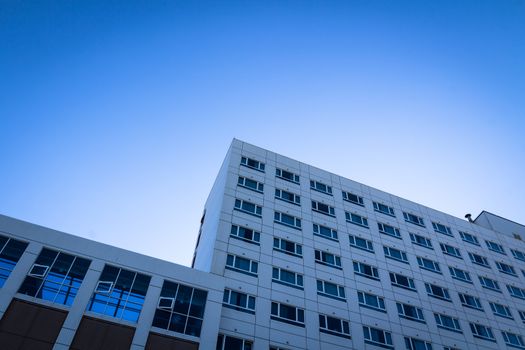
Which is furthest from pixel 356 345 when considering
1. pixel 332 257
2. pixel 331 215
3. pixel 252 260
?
pixel 331 215

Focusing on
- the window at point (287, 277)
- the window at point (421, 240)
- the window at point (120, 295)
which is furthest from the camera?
the window at point (421, 240)

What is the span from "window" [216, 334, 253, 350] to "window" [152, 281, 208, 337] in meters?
1.93

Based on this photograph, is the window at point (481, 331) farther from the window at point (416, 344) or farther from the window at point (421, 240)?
the window at point (421, 240)

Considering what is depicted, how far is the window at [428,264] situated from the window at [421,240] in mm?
1951

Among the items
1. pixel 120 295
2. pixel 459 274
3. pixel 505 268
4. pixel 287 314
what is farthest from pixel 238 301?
pixel 505 268

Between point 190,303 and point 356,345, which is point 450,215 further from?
point 190,303

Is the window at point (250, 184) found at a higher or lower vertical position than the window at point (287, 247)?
higher

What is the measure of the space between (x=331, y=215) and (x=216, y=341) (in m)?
18.9

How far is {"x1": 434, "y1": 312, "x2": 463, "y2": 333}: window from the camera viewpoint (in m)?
36.2

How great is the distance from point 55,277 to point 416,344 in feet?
95.3

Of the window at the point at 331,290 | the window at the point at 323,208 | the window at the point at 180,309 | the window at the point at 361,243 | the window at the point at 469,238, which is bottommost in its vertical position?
the window at the point at 180,309

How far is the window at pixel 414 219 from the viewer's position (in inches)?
1773

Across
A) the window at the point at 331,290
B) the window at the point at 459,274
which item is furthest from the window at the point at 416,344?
the window at the point at 459,274

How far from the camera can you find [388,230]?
4200 cm
